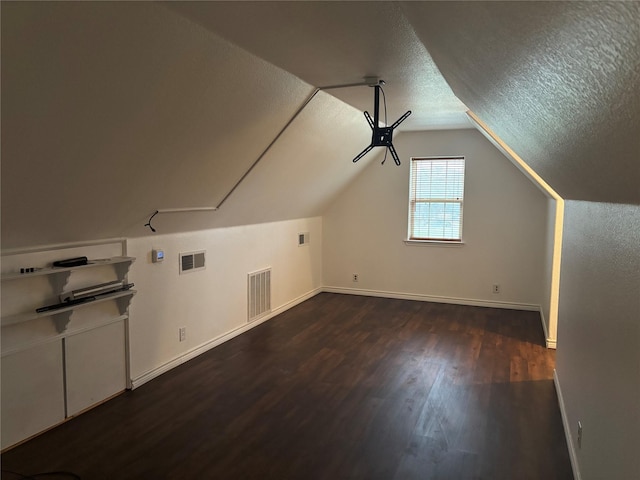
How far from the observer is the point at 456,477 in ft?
8.45

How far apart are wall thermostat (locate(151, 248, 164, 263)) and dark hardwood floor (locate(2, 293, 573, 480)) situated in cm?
101

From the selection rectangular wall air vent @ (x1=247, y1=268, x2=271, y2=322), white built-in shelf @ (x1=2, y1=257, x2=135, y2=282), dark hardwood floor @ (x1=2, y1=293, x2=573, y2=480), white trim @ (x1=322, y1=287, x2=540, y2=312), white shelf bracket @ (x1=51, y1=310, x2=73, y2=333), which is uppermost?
white built-in shelf @ (x1=2, y1=257, x2=135, y2=282)

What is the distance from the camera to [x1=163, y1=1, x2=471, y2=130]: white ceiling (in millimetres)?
2043

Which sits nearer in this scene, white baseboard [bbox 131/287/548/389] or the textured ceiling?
the textured ceiling

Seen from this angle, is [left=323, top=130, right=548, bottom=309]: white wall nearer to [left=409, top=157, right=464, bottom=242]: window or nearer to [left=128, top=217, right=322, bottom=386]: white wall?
[left=409, top=157, right=464, bottom=242]: window

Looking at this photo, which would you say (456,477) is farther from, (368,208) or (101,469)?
(368,208)

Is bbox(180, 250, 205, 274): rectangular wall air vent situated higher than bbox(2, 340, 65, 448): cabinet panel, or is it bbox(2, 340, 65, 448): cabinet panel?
bbox(180, 250, 205, 274): rectangular wall air vent

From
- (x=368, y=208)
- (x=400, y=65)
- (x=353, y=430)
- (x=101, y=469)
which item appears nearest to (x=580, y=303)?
(x=353, y=430)

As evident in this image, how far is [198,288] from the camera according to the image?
4430 mm

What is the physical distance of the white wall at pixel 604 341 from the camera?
155 centimetres

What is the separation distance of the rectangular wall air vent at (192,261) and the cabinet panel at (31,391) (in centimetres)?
131

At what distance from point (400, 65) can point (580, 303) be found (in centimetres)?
185

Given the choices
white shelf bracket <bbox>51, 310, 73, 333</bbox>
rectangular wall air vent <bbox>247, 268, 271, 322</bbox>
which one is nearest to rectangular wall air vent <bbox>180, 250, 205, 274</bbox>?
rectangular wall air vent <bbox>247, 268, 271, 322</bbox>

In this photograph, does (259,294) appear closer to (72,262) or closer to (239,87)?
(72,262)
